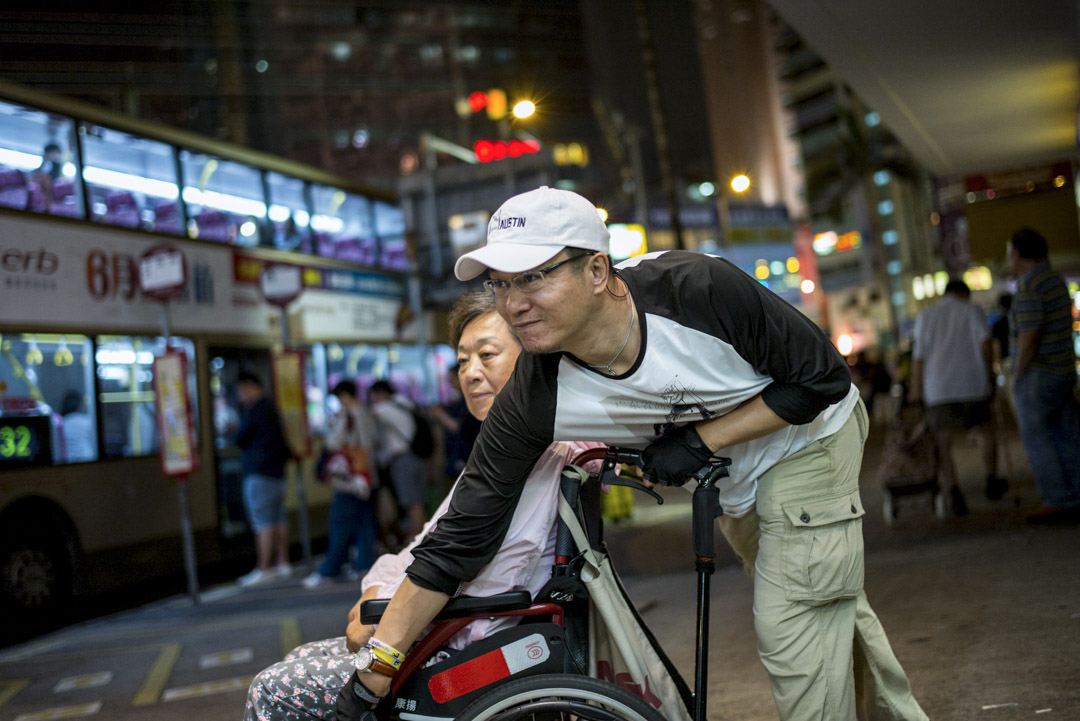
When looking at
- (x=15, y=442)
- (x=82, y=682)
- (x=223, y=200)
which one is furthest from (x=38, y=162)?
(x=82, y=682)

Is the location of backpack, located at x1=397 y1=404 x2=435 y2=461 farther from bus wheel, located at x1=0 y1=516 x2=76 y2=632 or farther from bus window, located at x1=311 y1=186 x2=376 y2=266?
bus window, located at x1=311 y1=186 x2=376 y2=266

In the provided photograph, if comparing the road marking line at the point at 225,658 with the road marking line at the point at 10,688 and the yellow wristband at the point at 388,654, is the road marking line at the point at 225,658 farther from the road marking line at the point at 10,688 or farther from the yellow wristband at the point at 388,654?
the yellow wristband at the point at 388,654

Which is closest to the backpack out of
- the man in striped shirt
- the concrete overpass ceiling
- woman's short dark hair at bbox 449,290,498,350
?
the concrete overpass ceiling

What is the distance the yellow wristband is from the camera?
2258 millimetres

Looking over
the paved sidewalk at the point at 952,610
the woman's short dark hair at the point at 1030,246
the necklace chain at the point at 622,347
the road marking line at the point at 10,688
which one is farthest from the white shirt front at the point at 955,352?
the road marking line at the point at 10,688

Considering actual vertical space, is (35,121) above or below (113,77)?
below

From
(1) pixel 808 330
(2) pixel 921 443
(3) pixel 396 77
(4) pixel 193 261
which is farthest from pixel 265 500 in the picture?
(3) pixel 396 77

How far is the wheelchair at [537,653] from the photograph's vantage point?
2225 millimetres

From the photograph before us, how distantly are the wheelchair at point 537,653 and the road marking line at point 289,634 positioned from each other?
4.31 metres

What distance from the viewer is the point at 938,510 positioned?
792 cm

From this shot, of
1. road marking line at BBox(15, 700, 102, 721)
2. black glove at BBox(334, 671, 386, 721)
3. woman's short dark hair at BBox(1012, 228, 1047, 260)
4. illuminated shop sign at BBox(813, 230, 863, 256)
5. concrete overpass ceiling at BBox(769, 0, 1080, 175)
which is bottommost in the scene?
road marking line at BBox(15, 700, 102, 721)

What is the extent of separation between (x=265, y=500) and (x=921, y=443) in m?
6.30

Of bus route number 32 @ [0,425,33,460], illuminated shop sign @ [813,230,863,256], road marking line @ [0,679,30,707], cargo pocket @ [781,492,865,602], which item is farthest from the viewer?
illuminated shop sign @ [813,230,863,256]

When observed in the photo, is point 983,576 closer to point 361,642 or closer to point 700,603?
point 700,603
